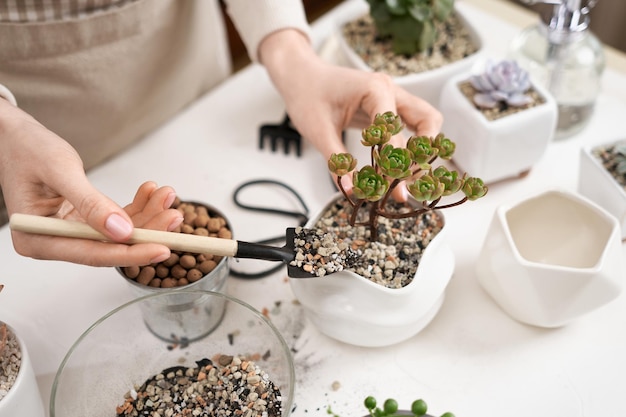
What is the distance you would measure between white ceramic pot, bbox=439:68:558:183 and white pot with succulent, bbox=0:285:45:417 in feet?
2.01

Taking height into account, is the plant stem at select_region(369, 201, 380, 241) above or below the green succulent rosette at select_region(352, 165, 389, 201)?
below

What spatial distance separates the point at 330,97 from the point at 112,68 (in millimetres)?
318

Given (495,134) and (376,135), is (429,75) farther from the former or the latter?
(376,135)

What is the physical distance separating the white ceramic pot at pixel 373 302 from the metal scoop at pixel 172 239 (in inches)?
1.8

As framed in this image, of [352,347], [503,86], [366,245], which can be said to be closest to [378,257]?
[366,245]

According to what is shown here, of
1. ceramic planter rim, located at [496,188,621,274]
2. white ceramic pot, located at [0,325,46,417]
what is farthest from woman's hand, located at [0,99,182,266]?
ceramic planter rim, located at [496,188,621,274]

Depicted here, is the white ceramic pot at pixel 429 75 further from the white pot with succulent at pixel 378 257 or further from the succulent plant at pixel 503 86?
the white pot with succulent at pixel 378 257

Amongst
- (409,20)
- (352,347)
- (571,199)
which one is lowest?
(352,347)

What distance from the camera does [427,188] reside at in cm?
63

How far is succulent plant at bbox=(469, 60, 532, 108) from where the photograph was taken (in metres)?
0.92

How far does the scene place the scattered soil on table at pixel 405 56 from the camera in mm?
1029

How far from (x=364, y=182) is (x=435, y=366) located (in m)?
0.27

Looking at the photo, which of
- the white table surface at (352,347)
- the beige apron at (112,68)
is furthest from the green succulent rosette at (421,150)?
the beige apron at (112,68)

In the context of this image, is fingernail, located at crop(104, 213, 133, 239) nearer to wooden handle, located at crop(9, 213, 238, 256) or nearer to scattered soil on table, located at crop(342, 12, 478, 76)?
wooden handle, located at crop(9, 213, 238, 256)
